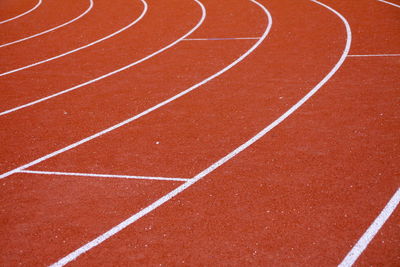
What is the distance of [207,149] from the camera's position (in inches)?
207

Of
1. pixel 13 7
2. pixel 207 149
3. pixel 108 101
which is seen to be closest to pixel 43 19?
pixel 13 7

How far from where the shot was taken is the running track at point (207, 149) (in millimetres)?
3865

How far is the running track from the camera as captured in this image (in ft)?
12.7

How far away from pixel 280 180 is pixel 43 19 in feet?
30.4

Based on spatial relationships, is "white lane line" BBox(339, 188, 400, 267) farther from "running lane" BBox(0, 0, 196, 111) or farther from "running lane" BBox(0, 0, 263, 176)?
"running lane" BBox(0, 0, 196, 111)

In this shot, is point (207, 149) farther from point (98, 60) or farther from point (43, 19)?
point (43, 19)

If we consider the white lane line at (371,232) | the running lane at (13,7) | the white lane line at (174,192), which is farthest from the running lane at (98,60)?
the white lane line at (371,232)

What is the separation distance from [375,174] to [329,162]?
449 millimetres

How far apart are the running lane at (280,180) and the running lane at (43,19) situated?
19.1 ft

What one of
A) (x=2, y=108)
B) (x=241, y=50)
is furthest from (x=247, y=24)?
(x=2, y=108)

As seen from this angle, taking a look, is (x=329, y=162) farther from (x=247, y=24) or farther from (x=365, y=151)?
(x=247, y=24)

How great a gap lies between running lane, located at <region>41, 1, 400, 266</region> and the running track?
0.01 meters

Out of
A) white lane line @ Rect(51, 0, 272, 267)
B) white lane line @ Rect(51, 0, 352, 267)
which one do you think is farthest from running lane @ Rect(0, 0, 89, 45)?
white lane line @ Rect(51, 0, 272, 267)

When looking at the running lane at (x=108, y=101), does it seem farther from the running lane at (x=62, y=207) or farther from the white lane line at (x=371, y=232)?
the white lane line at (x=371, y=232)
